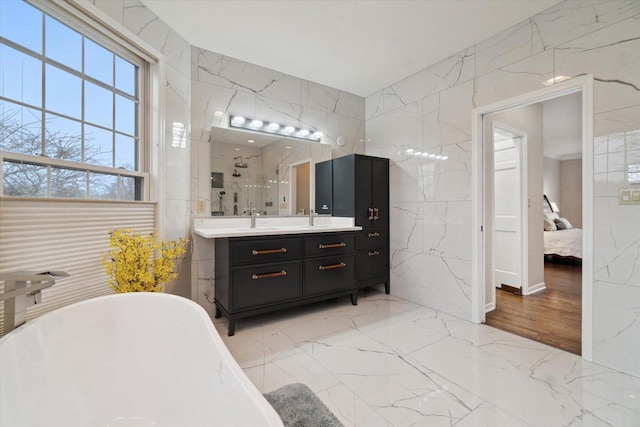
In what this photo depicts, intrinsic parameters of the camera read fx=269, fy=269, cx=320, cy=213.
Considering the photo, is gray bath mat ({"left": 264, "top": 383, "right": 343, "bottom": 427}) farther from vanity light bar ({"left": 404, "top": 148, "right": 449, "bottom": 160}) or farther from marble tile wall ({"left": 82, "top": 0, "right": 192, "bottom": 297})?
vanity light bar ({"left": 404, "top": 148, "right": 449, "bottom": 160})

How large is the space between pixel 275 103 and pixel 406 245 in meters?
2.24

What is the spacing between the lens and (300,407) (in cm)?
142

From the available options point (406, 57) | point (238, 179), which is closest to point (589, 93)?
point (406, 57)

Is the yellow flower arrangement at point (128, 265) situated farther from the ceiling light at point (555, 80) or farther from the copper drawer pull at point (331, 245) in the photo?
the ceiling light at point (555, 80)

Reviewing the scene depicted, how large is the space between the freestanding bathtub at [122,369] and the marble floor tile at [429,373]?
58cm

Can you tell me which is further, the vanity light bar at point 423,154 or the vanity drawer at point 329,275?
the vanity light bar at point 423,154

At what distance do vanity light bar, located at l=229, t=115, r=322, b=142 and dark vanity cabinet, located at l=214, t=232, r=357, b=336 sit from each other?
1260 millimetres

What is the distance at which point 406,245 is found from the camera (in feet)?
10.5

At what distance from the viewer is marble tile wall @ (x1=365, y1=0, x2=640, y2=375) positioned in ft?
5.72

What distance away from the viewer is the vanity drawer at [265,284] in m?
2.27

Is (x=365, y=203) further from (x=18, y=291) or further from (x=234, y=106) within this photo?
(x=18, y=291)

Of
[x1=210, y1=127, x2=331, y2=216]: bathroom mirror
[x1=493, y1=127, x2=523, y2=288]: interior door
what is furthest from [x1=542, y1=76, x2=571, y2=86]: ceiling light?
[x1=210, y1=127, x2=331, y2=216]: bathroom mirror

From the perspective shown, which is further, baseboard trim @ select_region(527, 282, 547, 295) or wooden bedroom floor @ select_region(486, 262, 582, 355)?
baseboard trim @ select_region(527, 282, 547, 295)

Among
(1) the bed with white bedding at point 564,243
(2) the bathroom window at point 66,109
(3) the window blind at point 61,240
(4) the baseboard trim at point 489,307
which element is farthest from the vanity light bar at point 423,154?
(1) the bed with white bedding at point 564,243
